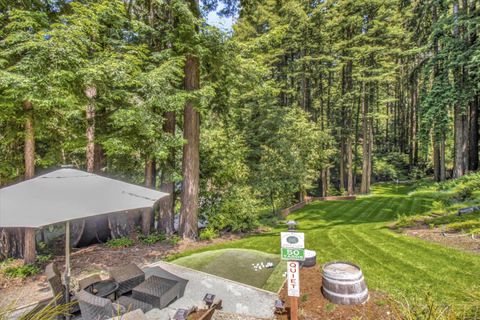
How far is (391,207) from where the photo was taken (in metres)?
14.0

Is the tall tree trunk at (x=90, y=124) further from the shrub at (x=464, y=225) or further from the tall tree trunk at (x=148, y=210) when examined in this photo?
the shrub at (x=464, y=225)

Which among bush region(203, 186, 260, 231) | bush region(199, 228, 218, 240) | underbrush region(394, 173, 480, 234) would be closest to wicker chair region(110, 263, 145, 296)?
Result: bush region(199, 228, 218, 240)

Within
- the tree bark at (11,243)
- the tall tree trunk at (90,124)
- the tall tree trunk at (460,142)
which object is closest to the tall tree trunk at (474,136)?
the tall tree trunk at (460,142)

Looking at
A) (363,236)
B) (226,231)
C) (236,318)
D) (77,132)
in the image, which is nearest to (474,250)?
(363,236)

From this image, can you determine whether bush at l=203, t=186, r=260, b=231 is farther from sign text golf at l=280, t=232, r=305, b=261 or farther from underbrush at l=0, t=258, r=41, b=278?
sign text golf at l=280, t=232, r=305, b=261

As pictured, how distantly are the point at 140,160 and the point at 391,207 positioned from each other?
12423 millimetres

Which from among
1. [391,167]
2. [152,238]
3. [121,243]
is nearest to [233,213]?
[152,238]

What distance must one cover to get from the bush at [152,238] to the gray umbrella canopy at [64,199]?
4997 mm

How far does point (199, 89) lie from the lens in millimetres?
8383

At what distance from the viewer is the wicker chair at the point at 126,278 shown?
4645 millimetres

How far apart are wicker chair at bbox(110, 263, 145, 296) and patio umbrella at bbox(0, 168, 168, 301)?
0.80m

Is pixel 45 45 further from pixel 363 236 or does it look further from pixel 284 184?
pixel 284 184

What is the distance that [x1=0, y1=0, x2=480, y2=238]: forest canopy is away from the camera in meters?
6.35

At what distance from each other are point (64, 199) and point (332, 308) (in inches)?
167
